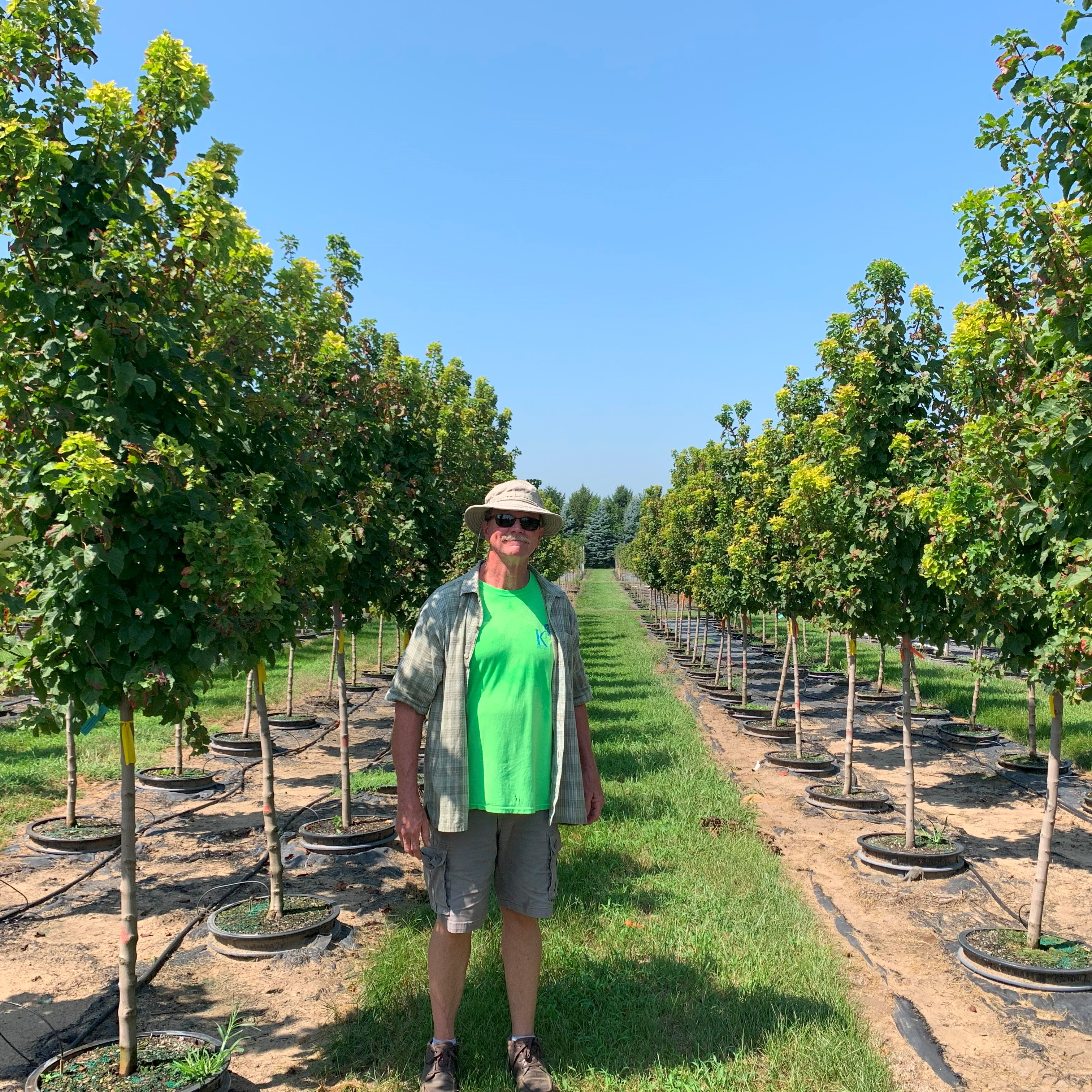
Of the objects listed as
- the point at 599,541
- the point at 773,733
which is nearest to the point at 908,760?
the point at 773,733

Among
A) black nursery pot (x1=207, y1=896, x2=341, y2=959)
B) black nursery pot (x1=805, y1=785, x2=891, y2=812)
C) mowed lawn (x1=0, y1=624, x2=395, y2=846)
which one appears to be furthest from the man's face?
black nursery pot (x1=805, y1=785, x2=891, y2=812)

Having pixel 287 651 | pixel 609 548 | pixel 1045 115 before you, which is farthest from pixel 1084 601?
pixel 609 548

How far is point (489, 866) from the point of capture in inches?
149

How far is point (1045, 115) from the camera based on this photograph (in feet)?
14.0

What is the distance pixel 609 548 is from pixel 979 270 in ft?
377

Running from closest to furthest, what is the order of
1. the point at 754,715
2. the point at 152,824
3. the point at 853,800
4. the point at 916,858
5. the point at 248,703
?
the point at 916,858, the point at 152,824, the point at 853,800, the point at 248,703, the point at 754,715

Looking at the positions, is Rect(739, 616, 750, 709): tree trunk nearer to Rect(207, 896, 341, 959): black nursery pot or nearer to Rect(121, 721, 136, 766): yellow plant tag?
Rect(207, 896, 341, 959): black nursery pot

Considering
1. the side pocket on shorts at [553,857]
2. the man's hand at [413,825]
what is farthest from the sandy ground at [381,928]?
the side pocket on shorts at [553,857]

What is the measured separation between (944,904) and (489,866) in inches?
187

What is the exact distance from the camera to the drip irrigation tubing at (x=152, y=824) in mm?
6164

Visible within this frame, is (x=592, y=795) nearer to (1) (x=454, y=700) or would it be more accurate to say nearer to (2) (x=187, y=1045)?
(1) (x=454, y=700)

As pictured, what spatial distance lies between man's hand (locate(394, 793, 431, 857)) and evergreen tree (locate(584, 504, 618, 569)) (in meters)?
114

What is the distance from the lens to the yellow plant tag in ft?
12.6

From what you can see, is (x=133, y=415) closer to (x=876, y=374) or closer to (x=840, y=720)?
(x=876, y=374)
